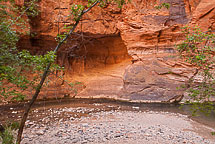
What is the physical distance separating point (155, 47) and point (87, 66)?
8550 mm

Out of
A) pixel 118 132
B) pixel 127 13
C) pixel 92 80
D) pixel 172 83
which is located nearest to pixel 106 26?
pixel 127 13

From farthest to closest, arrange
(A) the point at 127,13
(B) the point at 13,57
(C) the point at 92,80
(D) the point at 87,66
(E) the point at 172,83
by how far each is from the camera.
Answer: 1. (D) the point at 87,66
2. (C) the point at 92,80
3. (A) the point at 127,13
4. (E) the point at 172,83
5. (B) the point at 13,57

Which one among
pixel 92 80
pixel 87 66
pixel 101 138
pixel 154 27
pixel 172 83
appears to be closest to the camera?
pixel 101 138

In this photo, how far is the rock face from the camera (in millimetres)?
11305

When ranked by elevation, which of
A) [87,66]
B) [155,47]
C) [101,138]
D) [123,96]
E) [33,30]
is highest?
[33,30]

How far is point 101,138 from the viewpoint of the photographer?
4.29 meters

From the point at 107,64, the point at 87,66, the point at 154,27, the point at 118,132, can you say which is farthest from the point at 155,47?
the point at 118,132

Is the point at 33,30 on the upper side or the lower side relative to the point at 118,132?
upper

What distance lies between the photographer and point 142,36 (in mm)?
12875

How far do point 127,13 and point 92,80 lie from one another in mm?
7794

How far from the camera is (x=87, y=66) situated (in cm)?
1739

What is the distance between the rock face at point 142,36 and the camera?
1130cm

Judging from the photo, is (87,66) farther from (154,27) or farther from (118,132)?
(118,132)

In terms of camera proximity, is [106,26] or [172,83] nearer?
[172,83]
